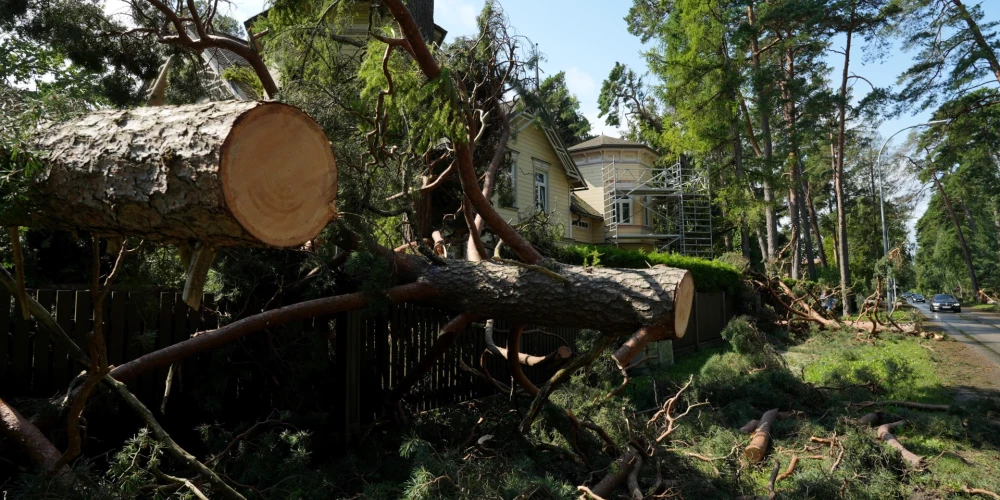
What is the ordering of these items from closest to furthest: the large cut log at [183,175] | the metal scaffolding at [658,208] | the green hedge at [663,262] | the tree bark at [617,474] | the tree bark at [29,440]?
the large cut log at [183,175] < the tree bark at [29,440] < the tree bark at [617,474] < the green hedge at [663,262] < the metal scaffolding at [658,208]

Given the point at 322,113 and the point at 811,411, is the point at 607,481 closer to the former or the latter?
the point at 811,411

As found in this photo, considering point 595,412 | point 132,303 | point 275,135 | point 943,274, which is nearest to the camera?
point 275,135

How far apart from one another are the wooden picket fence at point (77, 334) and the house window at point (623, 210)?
102 feet

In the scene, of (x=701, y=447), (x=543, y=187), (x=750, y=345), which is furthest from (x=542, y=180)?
(x=701, y=447)

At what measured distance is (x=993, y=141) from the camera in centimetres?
2519

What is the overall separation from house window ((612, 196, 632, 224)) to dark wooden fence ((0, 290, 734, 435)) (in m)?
26.2

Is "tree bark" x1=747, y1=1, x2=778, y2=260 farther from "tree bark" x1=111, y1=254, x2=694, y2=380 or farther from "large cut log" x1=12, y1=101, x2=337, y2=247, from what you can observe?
"large cut log" x1=12, y1=101, x2=337, y2=247

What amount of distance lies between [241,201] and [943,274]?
73505 mm

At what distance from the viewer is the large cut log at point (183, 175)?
104 inches

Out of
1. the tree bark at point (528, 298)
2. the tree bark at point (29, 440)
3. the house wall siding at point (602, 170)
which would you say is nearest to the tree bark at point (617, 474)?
the tree bark at point (528, 298)

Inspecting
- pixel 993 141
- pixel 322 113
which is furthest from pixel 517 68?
pixel 993 141

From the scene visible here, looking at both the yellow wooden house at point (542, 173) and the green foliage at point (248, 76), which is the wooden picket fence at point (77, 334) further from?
the yellow wooden house at point (542, 173)

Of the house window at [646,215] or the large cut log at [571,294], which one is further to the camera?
the house window at [646,215]

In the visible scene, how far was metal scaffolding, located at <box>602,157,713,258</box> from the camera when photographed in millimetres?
34156
